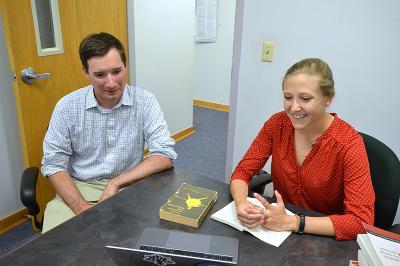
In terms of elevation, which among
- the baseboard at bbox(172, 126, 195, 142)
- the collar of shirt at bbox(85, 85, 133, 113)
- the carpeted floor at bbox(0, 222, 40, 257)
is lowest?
the carpeted floor at bbox(0, 222, 40, 257)

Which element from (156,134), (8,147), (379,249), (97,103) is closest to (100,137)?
(97,103)

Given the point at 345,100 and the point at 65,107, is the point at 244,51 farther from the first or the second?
the point at 65,107

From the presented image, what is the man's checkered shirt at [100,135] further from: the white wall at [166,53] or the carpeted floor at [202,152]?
the white wall at [166,53]

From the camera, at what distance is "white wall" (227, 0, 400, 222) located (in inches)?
72.5

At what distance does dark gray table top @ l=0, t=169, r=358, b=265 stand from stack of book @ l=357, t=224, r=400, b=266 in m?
0.11

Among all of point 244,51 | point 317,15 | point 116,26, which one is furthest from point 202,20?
point 317,15

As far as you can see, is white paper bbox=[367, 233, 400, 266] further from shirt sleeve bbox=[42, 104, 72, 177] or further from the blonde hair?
shirt sleeve bbox=[42, 104, 72, 177]

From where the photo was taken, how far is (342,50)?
76.9 inches

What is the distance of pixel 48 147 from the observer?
1560mm

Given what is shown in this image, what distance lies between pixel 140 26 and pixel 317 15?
1.61 m

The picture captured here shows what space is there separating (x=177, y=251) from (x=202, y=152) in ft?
9.45

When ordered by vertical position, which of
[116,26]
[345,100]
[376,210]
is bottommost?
[376,210]

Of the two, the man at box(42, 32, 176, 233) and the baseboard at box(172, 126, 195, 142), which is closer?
the man at box(42, 32, 176, 233)

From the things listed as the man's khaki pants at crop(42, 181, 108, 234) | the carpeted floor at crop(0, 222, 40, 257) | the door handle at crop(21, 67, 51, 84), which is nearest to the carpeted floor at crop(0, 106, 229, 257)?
the carpeted floor at crop(0, 222, 40, 257)
